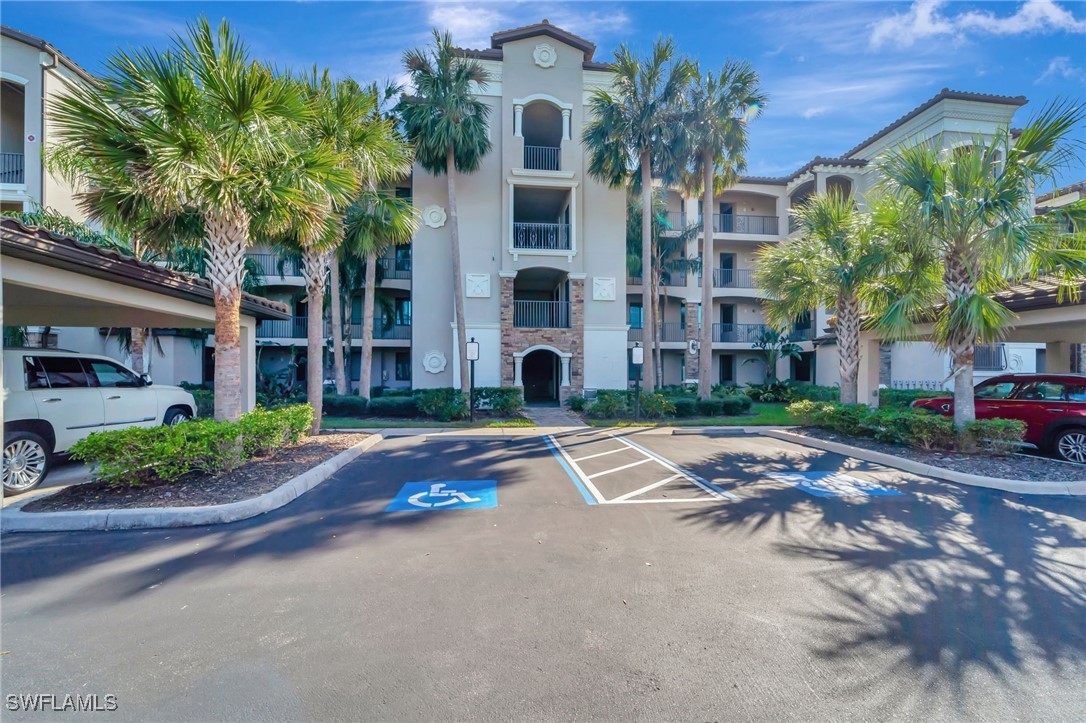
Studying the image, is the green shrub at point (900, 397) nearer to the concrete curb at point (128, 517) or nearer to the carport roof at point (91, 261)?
the concrete curb at point (128, 517)

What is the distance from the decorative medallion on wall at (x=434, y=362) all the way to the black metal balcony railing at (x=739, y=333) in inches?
619

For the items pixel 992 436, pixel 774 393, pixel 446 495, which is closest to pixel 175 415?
pixel 446 495

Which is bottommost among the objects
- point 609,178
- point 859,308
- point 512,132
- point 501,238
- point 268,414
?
point 268,414

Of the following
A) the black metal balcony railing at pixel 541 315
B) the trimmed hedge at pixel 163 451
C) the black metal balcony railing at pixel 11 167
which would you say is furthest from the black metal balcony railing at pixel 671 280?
the black metal balcony railing at pixel 11 167

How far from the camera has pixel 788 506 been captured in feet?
21.2

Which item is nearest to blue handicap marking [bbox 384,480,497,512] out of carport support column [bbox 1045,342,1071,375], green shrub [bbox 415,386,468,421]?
green shrub [bbox 415,386,468,421]

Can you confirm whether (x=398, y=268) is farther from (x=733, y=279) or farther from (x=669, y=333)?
(x=733, y=279)

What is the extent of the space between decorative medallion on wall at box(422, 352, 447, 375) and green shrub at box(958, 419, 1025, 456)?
1698cm

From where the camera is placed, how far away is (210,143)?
282 inches

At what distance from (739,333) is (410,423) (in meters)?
20.1

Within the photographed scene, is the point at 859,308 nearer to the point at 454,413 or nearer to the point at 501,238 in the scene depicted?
the point at 454,413

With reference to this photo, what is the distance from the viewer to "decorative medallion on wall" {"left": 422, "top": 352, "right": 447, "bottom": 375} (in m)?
21.2

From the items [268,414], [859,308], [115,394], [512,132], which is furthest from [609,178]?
[115,394]

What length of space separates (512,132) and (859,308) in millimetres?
15128
